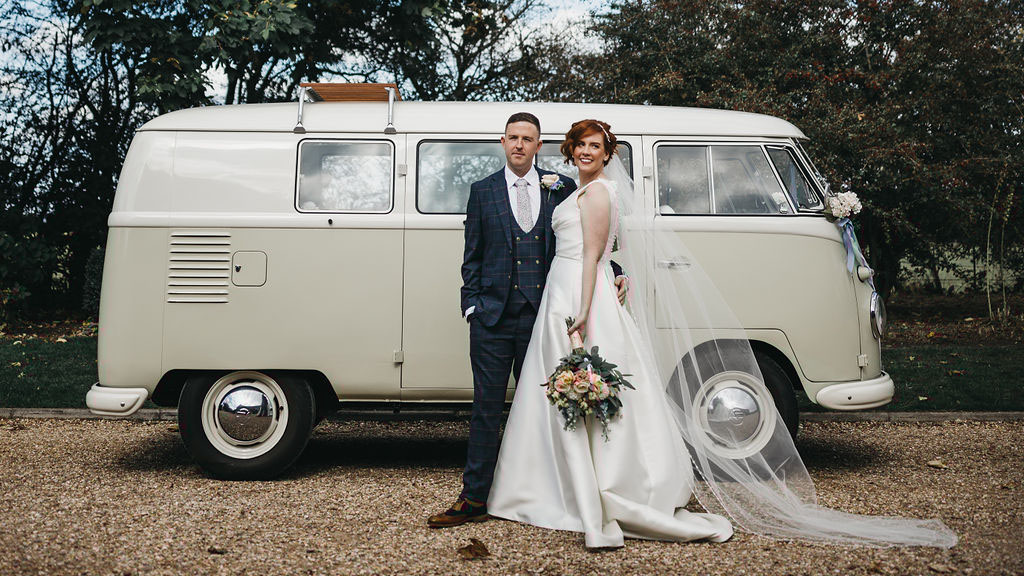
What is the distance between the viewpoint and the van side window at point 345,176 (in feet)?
18.1

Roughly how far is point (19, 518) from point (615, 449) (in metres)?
3.29

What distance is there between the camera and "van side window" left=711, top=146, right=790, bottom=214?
5555 millimetres

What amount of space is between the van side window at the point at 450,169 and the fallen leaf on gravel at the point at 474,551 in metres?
2.33

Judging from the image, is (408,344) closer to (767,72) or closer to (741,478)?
(741,478)

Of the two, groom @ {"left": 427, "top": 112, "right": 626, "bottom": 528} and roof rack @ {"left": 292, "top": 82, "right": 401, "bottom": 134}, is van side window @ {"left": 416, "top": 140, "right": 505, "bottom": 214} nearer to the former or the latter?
roof rack @ {"left": 292, "top": 82, "right": 401, "bottom": 134}

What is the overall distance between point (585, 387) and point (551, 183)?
1.21 m

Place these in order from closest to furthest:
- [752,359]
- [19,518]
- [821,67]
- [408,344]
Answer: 1. [19,518]
2. [752,359]
3. [408,344]
4. [821,67]

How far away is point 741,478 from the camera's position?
466 cm

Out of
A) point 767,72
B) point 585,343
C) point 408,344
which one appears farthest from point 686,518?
point 767,72

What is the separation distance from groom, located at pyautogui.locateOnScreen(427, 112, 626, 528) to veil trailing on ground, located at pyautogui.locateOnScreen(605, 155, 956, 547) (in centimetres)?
44

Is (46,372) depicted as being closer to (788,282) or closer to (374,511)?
(374,511)

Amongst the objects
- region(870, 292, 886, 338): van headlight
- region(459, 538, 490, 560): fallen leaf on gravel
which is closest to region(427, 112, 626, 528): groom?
region(459, 538, 490, 560): fallen leaf on gravel

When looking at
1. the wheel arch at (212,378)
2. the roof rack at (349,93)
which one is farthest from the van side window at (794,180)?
the wheel arch at (212,378)

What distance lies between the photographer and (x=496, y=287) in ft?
15.0
